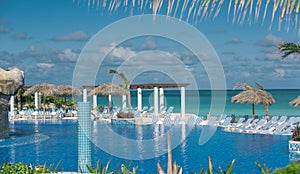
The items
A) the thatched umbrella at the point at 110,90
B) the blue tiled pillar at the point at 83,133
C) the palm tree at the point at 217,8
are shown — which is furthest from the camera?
the thatched umbrella at the point at 110,90

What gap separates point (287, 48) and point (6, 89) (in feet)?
26.2

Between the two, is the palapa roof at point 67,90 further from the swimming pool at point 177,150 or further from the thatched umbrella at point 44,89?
the swimming pool at point 177,150

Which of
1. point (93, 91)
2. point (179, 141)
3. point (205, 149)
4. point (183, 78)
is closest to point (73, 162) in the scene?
point (205, 149)

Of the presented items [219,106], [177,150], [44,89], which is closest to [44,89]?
[44,89]

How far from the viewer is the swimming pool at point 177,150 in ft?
27.2

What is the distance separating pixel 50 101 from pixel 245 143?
1579 centimetres

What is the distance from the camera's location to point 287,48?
11.4m

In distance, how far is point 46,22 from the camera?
3269 cm

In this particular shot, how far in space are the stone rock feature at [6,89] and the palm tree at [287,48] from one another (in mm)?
7556

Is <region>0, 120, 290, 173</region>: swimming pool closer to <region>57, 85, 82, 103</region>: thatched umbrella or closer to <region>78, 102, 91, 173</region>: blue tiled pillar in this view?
<region>78, 102, 91, 173</region>: blue tiled pillar

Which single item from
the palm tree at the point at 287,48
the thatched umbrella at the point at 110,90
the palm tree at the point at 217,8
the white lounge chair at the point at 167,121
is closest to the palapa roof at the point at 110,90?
the thatched umbrella at the point at 110,90

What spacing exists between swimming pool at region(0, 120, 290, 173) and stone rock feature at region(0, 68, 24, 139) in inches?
16.2

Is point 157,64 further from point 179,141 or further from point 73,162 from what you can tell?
point 73,162

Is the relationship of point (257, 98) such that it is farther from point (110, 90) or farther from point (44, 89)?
point (44, 89)
